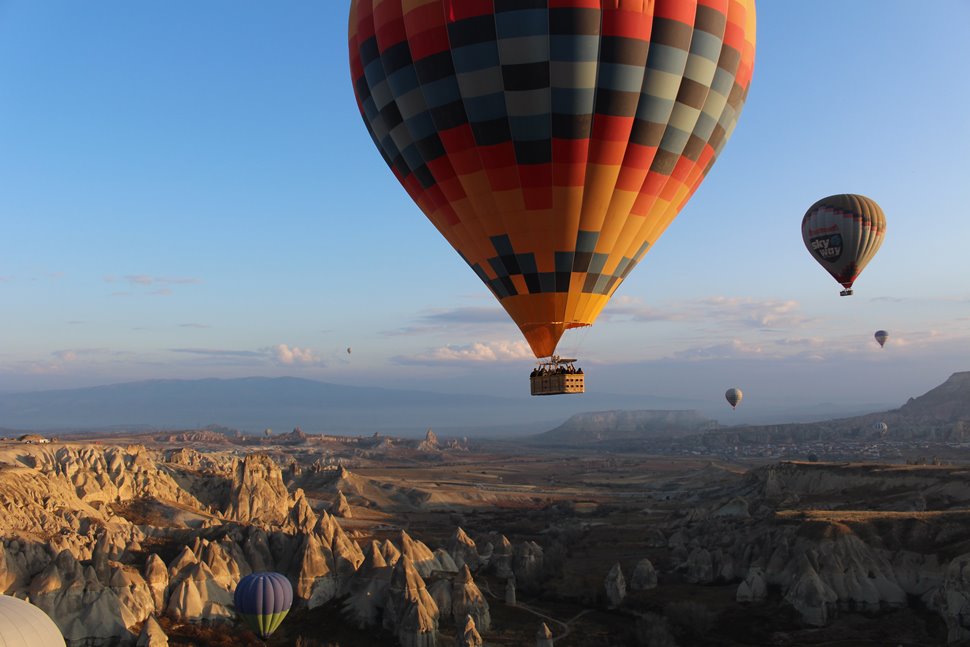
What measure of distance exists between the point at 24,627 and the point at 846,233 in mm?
76689

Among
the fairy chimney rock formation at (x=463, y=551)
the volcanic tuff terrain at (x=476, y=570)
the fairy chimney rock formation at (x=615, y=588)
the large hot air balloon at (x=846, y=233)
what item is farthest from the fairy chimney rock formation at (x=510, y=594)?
the large hot air balloon at (x=846, y=233)

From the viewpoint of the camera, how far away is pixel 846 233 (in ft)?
261

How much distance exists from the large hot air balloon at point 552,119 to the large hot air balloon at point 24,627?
24470 mm

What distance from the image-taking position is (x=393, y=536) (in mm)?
106375

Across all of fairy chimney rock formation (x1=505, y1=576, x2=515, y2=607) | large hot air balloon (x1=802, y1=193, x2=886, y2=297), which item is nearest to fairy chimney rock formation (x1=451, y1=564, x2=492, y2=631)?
fairy chimney rock formation (x1=505, y1=576, x2=515, y2=607)

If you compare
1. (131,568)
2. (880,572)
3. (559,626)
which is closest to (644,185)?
(559,626)

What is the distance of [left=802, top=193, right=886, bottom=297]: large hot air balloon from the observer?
7931 centimetres

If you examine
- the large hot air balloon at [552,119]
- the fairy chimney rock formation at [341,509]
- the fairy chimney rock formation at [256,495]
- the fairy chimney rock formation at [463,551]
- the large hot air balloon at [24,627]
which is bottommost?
the fairy chimney rock formation at [341,509]

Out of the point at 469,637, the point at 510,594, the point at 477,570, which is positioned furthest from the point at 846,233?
the point at 469,637

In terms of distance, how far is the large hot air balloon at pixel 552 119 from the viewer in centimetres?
3291

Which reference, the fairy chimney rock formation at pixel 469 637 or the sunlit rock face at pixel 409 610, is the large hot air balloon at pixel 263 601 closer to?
the sunlit rock face at pixel 409 610

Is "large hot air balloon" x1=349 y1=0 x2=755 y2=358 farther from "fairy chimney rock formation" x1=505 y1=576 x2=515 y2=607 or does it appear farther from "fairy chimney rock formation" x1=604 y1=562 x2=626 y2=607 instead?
"fairy chimney rock formation" x1=604 y1=562 x2=626 y2=607

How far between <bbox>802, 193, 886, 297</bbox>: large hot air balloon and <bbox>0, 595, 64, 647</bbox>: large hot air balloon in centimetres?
7546

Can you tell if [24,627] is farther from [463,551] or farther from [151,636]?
[463,551]
